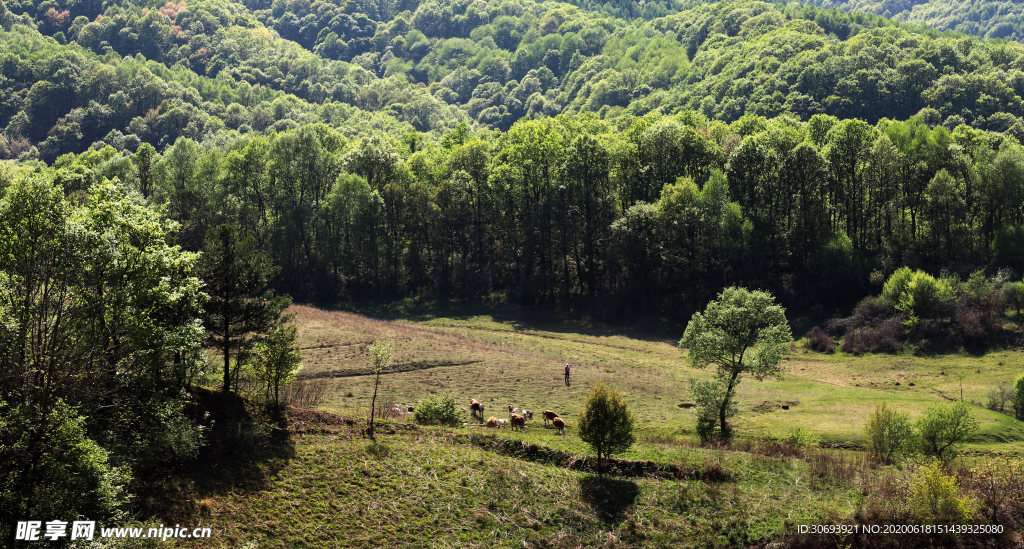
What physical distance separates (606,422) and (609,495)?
10.2ft

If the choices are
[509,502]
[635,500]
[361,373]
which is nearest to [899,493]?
[635,500]

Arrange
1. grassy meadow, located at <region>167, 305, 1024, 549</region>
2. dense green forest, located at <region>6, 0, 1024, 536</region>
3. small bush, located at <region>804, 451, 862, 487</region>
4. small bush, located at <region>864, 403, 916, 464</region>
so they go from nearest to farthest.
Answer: grassy meadow, located at <region>167, 305, 1024, 549</region>
dense green forest, located at <region>6, 0, 1024, 536</region>
small bush, located at <region>804, 451, 862, 487</region>
small bush, located at <region>864, 403, 916, 464</region>

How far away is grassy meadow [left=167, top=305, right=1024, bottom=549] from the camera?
23766 mm

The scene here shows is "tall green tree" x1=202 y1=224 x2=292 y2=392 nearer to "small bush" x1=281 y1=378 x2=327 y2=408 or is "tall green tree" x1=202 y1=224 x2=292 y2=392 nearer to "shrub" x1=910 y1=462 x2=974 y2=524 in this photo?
"small bush" x1=281 y1=378 x2=327 y2=408

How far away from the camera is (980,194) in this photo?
73.6 m

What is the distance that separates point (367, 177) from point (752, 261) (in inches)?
2182

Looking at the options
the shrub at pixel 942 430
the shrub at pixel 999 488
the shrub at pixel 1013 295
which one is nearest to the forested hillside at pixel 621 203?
the shrub at pixel 1013 295

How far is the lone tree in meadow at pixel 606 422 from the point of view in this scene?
28359mm

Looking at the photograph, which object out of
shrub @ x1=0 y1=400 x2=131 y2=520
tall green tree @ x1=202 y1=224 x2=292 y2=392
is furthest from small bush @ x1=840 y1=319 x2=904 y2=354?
shrub @ x1=0 y1=400 x2=131 y2=520

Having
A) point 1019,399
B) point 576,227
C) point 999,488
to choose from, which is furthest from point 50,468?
point 576,227

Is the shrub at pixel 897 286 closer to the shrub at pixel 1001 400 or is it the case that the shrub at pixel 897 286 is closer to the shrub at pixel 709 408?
the shrub at pixel 1001 400

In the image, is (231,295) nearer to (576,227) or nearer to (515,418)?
(515,418)

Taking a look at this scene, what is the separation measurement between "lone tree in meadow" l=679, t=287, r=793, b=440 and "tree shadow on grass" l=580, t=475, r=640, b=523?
11.4 meters

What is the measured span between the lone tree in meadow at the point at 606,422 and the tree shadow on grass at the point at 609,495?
1361mm
